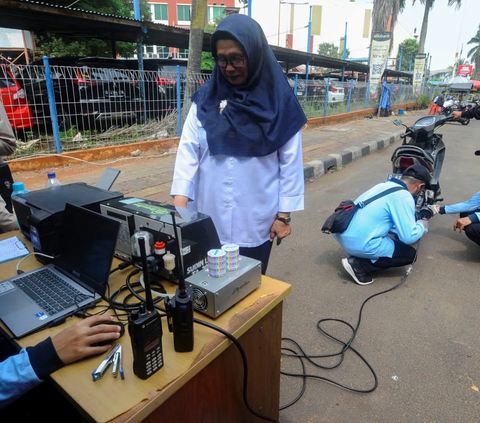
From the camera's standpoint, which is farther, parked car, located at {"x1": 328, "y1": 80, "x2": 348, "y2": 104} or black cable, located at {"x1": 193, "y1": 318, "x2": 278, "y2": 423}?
parked car, located at {"x1": 328, "y1": 80, "x2": 348, "y2": 104}

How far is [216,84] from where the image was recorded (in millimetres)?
1871

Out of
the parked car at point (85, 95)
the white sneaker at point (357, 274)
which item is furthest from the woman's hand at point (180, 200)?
the parked car at point (85, 95)

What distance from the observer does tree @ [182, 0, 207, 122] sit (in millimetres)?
5752

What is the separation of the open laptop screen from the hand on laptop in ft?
0.97

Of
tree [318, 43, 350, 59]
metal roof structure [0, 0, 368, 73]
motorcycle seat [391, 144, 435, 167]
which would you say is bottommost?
motorcycle seat [391, 144, 435, 167]

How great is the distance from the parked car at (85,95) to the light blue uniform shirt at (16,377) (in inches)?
209

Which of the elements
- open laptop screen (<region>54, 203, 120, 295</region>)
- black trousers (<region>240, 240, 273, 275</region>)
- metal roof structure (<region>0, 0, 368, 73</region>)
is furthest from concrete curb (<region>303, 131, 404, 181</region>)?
open laptop screen (<region>54, 203, 120, 295</region>)

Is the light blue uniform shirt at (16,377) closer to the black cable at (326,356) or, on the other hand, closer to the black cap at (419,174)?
the black cable at (326,356)

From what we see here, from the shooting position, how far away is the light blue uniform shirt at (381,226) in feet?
9.35

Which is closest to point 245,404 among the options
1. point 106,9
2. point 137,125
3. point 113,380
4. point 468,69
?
point 113,380

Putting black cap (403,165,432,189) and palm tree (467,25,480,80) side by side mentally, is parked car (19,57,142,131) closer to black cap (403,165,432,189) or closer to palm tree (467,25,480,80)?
black cap (403,165,432,189)

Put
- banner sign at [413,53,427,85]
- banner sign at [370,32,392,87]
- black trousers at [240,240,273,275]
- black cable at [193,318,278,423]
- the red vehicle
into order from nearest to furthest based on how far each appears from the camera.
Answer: black cable at [193,318,278,423] → black trousers at [240,240,273,275] → the red vehicle → banner sign at [370,32,392,87] → banner sign at [413,53,427,85]

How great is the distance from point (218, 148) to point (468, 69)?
143ft

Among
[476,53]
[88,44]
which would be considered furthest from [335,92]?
[476,53]
